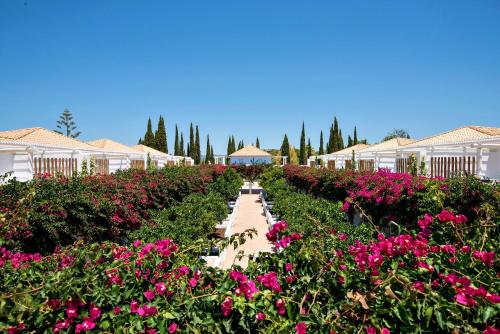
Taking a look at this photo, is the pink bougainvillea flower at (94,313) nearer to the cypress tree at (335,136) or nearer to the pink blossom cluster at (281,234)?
the pink blossom cluster at (281,234)

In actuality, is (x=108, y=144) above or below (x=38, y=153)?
above

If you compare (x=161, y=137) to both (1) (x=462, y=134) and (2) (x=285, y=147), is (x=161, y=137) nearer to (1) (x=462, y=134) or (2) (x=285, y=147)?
(2) (x=285, y=147)

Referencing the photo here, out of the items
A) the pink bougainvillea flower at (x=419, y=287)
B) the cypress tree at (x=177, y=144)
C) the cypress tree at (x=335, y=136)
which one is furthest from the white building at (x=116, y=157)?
the cypress tree at (x=335, y=136)

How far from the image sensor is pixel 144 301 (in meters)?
1.67

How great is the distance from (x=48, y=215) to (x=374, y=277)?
175 inches

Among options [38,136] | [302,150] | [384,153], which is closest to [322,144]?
[302,150]

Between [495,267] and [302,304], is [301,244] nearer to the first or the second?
[302,304]

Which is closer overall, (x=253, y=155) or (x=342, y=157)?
(x=342, y=157)

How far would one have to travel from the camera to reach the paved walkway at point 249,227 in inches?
257

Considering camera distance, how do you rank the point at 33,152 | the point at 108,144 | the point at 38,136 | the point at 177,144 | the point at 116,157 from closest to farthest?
the point at 33,152
the point at 38,136
the point at 116,157
the point at 108,144
the point at 177,144

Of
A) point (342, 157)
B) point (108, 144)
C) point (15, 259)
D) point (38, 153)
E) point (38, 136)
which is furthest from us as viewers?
point (342, 157)

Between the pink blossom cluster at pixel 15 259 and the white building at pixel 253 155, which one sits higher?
the white building at pixel 253 155

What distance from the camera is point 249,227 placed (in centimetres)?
1045

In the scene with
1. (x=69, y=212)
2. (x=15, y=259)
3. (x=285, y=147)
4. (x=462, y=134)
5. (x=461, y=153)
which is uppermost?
(x=285, y=147)
